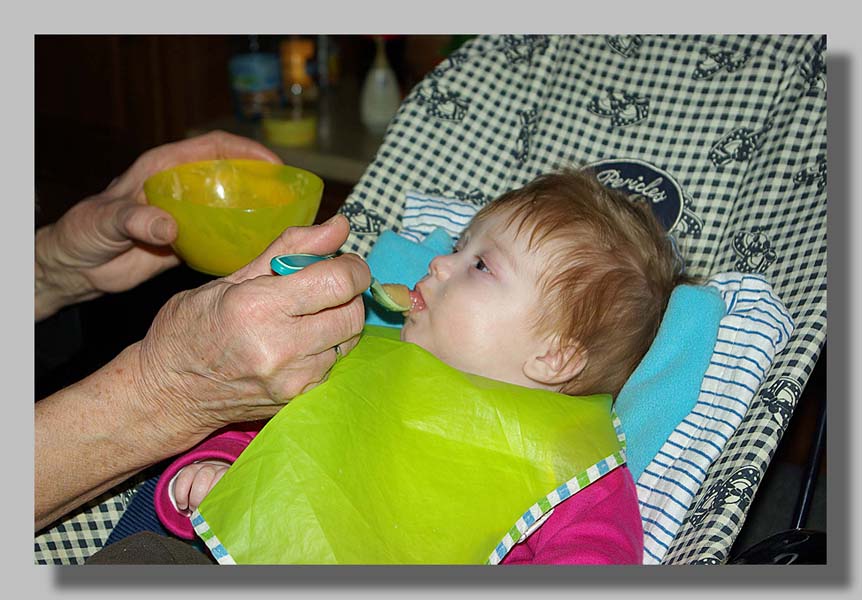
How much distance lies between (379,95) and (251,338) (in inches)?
74.2

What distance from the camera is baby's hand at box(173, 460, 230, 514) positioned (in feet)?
3.37

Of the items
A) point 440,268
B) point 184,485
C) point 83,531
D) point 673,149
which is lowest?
point 83,531

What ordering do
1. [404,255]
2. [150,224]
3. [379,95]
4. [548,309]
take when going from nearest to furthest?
[548,309], [150,224], [404,255], [379,95]

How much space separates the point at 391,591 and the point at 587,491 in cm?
33

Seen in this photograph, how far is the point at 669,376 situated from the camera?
1.17m

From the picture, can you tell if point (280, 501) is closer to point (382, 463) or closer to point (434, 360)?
point (382, 463)

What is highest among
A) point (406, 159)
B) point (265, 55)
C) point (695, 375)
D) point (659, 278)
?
point (265, 55)

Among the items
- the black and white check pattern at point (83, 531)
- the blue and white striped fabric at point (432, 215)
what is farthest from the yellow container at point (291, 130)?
the black and white check pattern at point (83, 531)

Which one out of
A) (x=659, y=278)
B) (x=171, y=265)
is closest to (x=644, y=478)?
(x=659, y=278)

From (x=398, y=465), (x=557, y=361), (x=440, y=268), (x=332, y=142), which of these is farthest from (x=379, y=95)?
(x=398, y=465)

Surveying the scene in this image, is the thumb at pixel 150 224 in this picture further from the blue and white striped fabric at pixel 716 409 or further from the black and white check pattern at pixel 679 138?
the blue and white striped fabric at pixel 716 409

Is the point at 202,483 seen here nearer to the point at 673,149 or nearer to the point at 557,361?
the point at 557,361

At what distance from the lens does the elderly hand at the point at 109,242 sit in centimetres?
138

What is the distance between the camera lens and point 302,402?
100 cm
